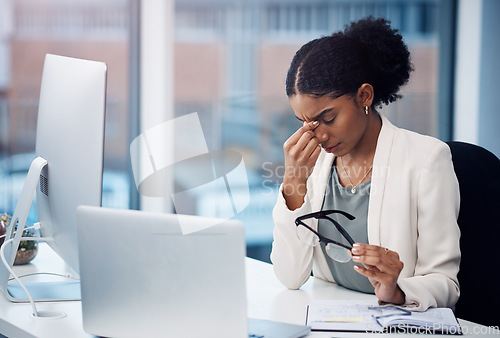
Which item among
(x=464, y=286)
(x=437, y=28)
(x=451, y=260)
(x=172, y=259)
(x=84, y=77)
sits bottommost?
(x=464, y=286)

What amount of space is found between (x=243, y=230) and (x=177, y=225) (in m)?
0.12

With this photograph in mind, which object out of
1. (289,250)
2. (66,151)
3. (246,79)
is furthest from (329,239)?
(246,79)

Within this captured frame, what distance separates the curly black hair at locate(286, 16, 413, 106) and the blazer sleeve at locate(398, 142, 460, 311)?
0.26 meters

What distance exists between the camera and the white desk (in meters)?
1.12

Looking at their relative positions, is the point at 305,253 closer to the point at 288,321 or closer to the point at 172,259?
the point at 288,321

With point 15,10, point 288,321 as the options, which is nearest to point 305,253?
point 288,321

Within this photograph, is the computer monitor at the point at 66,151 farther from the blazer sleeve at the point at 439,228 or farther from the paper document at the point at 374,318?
the blazer sleeve at the point at 439,228

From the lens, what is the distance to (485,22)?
305 centimetres

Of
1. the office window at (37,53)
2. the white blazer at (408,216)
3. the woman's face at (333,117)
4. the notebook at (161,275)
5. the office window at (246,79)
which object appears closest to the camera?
the notebook at (161,275)

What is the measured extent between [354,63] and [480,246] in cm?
57

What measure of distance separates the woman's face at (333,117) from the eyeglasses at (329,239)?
200mm

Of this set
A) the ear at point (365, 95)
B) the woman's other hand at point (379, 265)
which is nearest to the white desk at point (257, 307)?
the woman's other hand at point (379, 265)

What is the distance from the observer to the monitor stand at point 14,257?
4.23 feet

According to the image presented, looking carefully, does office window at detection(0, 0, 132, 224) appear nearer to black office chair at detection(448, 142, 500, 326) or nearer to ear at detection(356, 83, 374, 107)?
ear at detection(356, 83, 374, 107)
